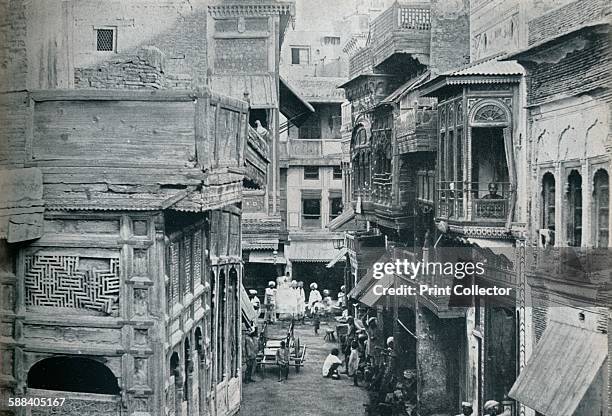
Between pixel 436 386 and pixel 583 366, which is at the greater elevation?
pixel 583 366

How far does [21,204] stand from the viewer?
21.1ft

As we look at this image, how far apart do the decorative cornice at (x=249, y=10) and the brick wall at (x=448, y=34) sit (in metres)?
2.63

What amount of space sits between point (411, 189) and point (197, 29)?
14.3ft

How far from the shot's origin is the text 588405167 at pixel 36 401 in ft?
21.9

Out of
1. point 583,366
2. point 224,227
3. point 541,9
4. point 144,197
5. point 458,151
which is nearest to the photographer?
point 144,197

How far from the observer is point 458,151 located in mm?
9492

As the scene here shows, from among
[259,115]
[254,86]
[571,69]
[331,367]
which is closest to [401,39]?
[254,86]

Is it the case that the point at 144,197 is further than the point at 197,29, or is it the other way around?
the point at 197,29

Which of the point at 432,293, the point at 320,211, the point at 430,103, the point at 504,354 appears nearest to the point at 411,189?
the point at 430,103

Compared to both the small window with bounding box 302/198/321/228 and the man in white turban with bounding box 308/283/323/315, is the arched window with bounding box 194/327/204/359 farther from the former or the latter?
the small window with bounding box 302/198/321/228

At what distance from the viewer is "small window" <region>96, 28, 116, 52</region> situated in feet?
31.5

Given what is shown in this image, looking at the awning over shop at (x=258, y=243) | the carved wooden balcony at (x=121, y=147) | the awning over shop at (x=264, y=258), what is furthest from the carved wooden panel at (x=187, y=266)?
the awning over shop at (x=264, y=258)

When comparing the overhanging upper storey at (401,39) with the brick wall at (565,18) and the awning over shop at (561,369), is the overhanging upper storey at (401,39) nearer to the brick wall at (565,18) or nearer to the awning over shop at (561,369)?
the brick wall at (565,18)

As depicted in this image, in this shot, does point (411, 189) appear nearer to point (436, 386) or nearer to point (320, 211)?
point (436, 386)
